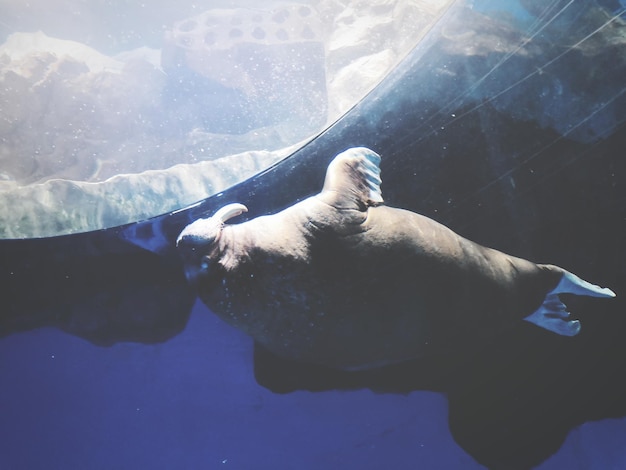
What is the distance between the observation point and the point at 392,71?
267 centimetres

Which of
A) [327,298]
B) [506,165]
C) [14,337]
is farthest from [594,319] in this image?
[14,337]

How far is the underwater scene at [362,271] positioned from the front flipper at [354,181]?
2 cm

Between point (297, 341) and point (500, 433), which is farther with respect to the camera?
point (500, 433)

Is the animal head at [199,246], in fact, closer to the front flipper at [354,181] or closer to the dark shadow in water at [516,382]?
the front flipper at [354,181]

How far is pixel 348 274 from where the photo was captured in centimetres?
231

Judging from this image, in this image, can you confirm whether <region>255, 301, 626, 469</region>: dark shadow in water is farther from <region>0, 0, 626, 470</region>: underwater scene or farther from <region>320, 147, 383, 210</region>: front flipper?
<region>320, 147, 383, 210</region>: front flipper

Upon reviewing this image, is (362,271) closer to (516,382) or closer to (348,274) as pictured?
(348,274)

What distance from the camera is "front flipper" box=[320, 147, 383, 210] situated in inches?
93.4

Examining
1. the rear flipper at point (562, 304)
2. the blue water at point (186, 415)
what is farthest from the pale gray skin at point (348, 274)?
the blue water at point (186, 415)

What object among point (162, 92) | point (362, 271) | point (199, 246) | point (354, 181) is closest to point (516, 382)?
point (362, 271)

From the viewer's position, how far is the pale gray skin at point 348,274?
2.24 metres

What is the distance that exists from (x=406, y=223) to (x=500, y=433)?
125 inches

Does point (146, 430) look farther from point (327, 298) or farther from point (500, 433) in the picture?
point (500, 433)

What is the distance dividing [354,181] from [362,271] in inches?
26.6
